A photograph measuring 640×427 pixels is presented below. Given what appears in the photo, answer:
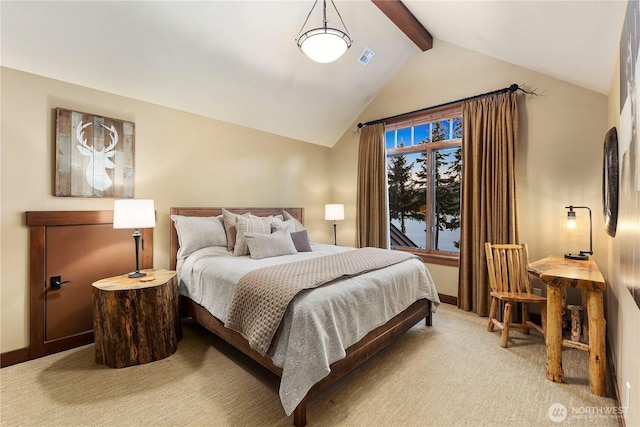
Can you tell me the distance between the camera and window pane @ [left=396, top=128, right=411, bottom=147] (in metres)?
4.35

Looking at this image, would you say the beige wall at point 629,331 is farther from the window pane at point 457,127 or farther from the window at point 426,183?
the window pane at point 457,127

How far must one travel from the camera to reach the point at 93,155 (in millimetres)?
2686

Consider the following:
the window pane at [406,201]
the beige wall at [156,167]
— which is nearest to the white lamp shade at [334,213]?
the beige wall at [156,167]

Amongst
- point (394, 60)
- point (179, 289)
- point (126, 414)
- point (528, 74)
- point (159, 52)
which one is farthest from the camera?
point (394, 60)

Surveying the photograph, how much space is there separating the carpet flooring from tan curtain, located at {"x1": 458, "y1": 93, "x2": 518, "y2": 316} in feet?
3.24

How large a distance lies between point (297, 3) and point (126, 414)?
358 centimetres

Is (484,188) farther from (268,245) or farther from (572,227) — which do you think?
(268,245)

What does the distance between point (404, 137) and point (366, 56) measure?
130 cm

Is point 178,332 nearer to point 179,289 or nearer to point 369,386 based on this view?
point 179,289

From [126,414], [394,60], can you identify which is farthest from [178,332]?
[394,60]

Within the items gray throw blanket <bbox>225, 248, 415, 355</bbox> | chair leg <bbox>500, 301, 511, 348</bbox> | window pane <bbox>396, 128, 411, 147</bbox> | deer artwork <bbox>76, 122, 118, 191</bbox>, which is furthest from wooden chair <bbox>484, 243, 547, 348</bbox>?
deer artwork <bbox>76, 122, 118, 191</bbox>

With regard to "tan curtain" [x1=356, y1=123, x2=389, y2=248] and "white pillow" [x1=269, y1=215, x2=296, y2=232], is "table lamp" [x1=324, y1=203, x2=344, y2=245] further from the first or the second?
"white pillow" [x1=269, y1=215, x2=296, y2=232]

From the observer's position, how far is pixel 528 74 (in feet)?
10.5

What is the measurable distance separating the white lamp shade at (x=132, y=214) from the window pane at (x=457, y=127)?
12.2 feet
